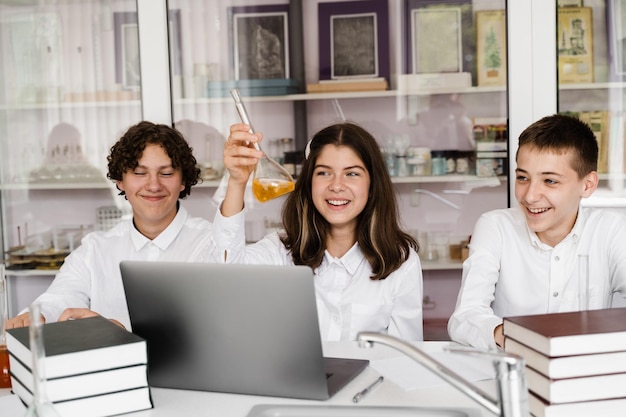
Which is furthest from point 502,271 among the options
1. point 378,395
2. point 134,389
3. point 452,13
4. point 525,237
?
point 452,13

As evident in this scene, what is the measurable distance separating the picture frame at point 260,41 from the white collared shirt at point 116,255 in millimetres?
1202

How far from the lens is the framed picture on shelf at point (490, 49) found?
123 inches

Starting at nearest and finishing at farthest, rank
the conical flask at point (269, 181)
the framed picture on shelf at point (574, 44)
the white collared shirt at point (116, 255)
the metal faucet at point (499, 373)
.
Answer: the metal faucet at point (499, 373)
the conical flask at point (269, 181)
the white collared shirt at point (116, 255)
the framed picture on shelf at point (574, 44)

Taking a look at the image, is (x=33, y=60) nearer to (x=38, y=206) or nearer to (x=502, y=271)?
(x=38, y=206)

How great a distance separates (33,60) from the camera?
3328 millimetres

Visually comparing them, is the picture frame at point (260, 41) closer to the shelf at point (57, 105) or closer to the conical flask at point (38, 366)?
the shelf at point (57, 105)

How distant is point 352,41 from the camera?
338cm

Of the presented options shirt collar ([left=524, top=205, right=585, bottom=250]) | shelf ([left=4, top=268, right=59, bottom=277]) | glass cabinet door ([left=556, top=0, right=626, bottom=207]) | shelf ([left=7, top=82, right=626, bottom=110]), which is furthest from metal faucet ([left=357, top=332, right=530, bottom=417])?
shelf ([left=4, top=268, right=59, bottom=277])

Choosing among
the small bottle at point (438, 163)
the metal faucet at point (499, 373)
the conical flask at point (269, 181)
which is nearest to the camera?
the metal faucet at point (499, 373)

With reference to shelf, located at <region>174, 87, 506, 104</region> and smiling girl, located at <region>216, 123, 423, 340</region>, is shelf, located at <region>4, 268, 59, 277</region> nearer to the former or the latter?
shelf, located at <region>174, 87, 506, 104</region>

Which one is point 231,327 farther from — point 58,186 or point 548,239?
point 58,186

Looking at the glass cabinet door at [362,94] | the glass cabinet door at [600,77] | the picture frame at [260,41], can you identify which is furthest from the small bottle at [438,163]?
the picture frame at [260,41]

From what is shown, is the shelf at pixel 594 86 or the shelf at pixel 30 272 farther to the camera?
the shelf at pixel 30 272

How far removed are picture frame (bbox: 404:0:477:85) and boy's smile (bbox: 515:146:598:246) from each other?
4.21 ft
